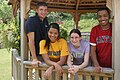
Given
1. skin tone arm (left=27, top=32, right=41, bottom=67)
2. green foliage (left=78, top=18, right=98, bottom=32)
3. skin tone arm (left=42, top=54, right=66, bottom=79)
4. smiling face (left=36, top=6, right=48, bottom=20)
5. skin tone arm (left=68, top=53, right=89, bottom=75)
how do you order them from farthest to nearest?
1. green foliage (left=78, top=18, right=98, bottom=32)
2. smiling face (left=36, top=6, right=48, bottom=20)
3. skin tone arm (left=27, top=32, right=41, bottom=67)
4. skin tone arm (left=42, top=54, right=66, bottom=79)
5. skin tone arm (left=68, top=53, right=89, bottom=75)

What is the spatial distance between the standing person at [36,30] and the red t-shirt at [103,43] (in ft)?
3.19

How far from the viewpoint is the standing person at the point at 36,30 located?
13.9 feet

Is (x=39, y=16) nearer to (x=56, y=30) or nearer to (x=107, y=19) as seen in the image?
(x=56, y=30)

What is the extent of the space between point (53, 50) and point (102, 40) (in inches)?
32.5

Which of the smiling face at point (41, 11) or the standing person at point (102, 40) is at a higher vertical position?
the smiling face at point (41, 11)

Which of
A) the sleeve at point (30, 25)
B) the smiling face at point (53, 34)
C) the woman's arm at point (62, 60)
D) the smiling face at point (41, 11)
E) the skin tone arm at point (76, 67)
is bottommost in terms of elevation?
the skin tone arm at point (76, 67)

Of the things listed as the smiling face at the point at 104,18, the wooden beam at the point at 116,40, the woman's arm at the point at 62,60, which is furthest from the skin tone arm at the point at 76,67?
the smiling face at the point at 104,18

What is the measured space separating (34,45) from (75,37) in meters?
0.79

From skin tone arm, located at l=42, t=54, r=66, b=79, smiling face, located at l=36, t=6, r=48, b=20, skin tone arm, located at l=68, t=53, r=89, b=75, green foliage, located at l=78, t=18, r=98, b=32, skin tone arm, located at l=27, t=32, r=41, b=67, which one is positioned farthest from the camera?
green foliage, located at l=78, t=18, r=98, b=32

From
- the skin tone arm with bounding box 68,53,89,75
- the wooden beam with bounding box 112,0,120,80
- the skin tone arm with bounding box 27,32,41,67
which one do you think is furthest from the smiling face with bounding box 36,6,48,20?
the wooden beam with bounding box 112,0,120,80

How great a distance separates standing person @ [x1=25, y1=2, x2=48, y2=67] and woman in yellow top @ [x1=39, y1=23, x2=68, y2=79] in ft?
0.79

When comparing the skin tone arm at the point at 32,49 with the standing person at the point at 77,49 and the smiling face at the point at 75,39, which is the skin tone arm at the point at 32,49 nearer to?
the standing person at the point at 77,49

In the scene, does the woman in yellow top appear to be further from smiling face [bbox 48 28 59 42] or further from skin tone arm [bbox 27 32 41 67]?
skin tone arm [bbox 27 32 41 67]

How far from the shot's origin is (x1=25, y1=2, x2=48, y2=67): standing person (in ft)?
13.9
